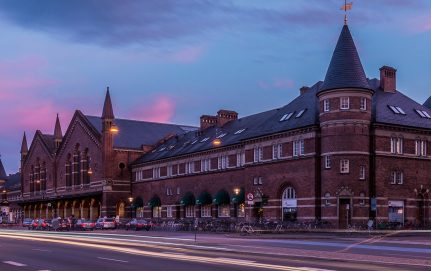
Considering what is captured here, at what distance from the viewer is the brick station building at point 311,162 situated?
58469 millimetres

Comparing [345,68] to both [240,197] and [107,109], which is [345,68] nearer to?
[240,197]

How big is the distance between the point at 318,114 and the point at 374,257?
117ft

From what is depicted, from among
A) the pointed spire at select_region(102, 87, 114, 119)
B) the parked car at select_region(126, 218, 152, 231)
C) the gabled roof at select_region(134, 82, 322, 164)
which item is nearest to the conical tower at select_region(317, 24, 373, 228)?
the gabled roof at select_region(134, 82, 322, 164)

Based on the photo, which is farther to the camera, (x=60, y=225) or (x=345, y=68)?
(x=60, y=225)

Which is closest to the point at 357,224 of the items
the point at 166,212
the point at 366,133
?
the point at 366,133

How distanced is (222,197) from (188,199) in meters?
7.98

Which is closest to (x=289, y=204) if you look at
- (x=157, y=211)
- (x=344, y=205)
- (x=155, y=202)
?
(x=344, y=205)

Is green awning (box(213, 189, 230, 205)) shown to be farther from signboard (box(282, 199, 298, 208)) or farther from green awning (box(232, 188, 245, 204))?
signboard (box(282, 199, 298, 208))

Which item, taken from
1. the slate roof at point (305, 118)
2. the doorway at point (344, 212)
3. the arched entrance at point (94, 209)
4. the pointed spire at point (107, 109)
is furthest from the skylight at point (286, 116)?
the arched entrance at point (94, 209)

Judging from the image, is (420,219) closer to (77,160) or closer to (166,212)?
(166,212)

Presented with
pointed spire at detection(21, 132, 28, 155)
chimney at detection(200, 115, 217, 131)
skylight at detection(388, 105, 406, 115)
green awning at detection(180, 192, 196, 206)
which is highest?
chimney at detection(200, 115, 217, 131)

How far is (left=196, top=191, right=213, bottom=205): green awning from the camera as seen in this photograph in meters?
78.7

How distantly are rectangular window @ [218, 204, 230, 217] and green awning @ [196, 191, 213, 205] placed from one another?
4.53 ft

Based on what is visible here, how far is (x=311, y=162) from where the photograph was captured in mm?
61062
